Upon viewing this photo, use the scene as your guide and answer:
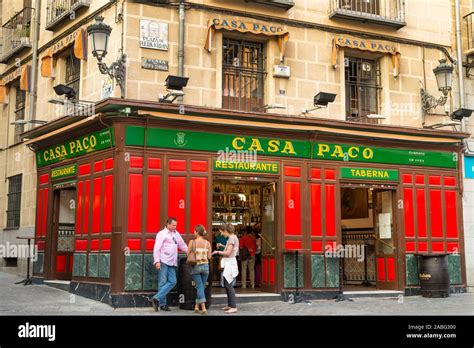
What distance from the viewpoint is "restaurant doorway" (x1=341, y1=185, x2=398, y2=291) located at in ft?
56.7

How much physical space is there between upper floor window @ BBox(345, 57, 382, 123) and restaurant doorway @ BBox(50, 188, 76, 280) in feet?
26.0

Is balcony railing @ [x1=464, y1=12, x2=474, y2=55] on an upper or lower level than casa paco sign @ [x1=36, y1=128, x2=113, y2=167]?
upper

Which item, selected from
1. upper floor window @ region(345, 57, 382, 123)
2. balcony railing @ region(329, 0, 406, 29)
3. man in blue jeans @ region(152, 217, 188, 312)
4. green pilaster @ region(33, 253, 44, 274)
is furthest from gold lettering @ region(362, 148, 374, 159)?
green pilaster @ region(33, 253, 44, 274)

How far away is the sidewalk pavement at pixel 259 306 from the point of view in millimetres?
12984

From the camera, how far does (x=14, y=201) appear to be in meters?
19.9

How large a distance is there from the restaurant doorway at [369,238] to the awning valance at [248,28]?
13.6ft

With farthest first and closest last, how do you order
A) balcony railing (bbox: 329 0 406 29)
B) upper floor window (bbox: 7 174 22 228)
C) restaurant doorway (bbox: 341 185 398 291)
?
upper floor window (bbox: 7 174 22 228) → restaurant doorway (bbox: 341 185 398 291) → balcony railing (bbox: 329 0 406 29)

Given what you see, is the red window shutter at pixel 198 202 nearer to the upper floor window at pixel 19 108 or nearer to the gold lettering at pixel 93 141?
the gold lettering at pixel 93 141

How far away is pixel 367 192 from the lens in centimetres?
1919

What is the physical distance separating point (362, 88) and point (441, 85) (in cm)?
209

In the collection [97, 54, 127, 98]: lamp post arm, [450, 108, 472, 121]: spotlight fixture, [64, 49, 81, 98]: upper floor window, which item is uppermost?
[64, 49, 81, 98]: upper floor window

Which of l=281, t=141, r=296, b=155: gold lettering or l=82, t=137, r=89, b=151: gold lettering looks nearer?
l=82, t=137, r=89, b=151: gold lettering

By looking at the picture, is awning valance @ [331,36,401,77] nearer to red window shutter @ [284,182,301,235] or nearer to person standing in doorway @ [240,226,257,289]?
red window shutter @ [284,182,301,235]

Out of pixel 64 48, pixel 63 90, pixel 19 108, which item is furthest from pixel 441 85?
pixel 19 108
